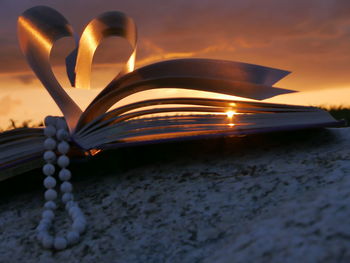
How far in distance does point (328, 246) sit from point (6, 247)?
1.17 metres

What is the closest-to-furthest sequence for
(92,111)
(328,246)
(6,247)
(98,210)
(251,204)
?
(328,246) → (251,204) → (6,247) → (98,210) → (92,111)

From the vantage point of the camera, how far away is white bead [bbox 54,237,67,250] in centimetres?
148

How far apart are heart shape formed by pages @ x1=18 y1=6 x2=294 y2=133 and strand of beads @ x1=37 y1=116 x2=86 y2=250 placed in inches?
7.7

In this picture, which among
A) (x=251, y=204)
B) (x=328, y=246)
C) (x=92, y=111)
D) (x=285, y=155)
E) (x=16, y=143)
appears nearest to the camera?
(x=328, y=246)

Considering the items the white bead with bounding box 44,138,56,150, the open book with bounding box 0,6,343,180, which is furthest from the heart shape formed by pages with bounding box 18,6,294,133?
the white bead with bounding box 44,138,56,150

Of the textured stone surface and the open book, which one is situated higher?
the open book

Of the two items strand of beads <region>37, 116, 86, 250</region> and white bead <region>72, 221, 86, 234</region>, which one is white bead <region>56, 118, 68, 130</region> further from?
white bead <region>72, 221, 86, 234</region>

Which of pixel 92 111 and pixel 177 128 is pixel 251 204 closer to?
pixel 177 128

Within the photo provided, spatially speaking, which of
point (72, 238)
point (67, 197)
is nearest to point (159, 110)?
point (67, 197)

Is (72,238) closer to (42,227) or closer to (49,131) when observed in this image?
(42,227)

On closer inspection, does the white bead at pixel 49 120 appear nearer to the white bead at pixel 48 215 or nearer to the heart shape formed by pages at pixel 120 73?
the heart shape formed by pages at pixel 120 73

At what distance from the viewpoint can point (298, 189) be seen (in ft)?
4.87

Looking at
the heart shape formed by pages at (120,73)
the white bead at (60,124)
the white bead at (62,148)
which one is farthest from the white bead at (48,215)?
the heart shape formed by pages at (120,73)

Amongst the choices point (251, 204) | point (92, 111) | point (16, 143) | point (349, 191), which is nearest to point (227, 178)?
point (251, 204)
